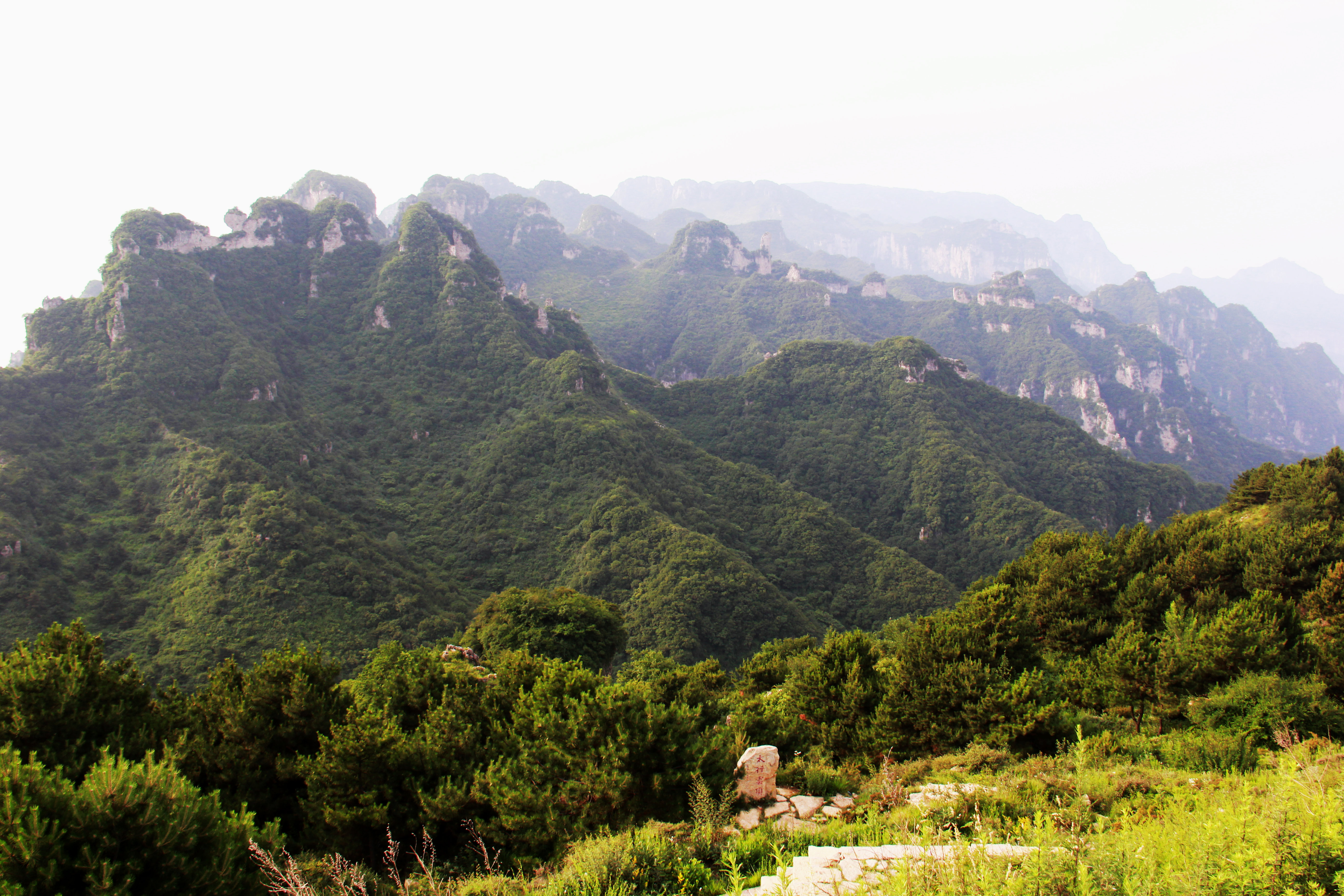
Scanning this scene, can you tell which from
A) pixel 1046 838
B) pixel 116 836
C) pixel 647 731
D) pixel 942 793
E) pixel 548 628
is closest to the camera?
pixel 1046 838

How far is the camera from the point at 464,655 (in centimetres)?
3231

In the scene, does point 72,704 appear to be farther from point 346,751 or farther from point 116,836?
point 116,836

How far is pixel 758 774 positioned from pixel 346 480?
245 ft

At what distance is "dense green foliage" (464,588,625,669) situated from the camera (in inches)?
1516

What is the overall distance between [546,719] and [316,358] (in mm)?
100596

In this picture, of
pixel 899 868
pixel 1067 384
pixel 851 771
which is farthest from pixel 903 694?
pixel 1067 384

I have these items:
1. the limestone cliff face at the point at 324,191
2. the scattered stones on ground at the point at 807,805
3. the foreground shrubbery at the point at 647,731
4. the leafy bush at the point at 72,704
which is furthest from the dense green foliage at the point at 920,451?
the limestone cliff face at the point at 324,191

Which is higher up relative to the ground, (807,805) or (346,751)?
(346,751)

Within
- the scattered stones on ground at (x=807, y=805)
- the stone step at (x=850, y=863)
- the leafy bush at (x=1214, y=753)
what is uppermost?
the stone step at (x=850, y=863)

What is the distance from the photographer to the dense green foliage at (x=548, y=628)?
126 feet

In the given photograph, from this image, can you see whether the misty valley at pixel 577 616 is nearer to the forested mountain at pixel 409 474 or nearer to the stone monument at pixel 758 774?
the stone monument at pixel 758 774

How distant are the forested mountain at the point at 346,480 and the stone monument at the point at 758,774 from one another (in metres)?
40.9

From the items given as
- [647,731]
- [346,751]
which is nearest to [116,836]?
[346,751]

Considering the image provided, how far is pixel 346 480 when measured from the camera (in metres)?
75.1
